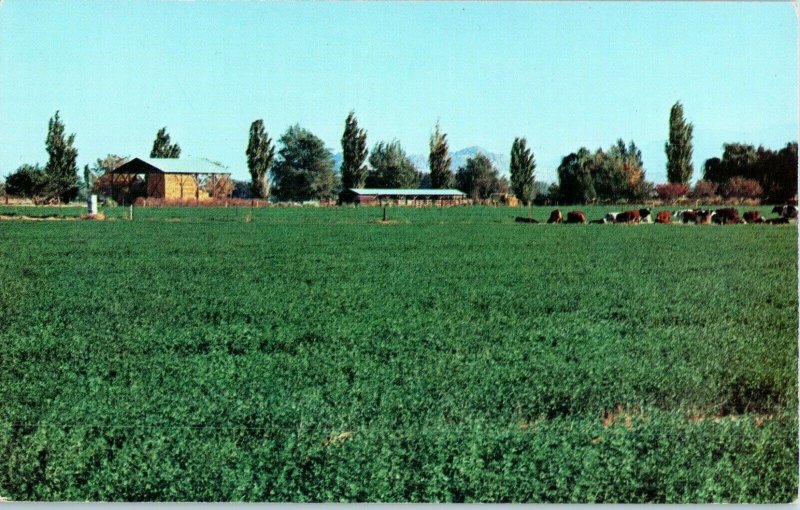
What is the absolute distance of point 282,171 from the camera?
38.7 ft

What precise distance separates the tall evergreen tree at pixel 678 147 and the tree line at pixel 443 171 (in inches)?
0.5

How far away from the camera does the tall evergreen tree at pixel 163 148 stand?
31.0ft

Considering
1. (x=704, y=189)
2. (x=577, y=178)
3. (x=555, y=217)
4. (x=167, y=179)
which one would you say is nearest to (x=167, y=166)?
(x=167, y=179)

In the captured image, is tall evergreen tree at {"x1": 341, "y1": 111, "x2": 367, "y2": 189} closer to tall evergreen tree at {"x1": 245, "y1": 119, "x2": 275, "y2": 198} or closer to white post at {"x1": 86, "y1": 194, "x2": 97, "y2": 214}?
tall evergreen tree at {"x1": 245, "y1": 119, "x2": 275, "y2": 198}

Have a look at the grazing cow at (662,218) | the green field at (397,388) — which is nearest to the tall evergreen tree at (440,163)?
the green field at (397,388)

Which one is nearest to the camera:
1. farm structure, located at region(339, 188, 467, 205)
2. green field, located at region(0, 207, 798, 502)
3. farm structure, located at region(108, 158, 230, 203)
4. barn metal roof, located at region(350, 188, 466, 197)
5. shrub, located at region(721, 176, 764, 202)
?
green field, located at region(0, 207, 798, 502)

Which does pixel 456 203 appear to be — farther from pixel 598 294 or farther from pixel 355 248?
pixel 355 248

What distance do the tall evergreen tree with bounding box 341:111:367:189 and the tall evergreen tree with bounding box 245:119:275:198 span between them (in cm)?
95

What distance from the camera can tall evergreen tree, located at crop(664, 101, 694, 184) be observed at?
9.27 meters

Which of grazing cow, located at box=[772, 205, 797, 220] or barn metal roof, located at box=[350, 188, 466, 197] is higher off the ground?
barn metal roof, located at box=[350, 188, 466, 197]

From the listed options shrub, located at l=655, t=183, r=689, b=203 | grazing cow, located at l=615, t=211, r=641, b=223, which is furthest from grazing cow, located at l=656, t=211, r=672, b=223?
shrub, located at l=655, t=183, r=689, b=203

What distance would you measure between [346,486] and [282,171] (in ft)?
21.0

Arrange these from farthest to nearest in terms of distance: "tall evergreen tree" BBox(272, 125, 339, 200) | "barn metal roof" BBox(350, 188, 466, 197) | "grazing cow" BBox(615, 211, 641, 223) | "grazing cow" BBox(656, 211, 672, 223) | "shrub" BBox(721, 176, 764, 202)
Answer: "grazing cow" BBox(615, 211, 641, 223) < "grazing cow" BBox(656, 211, 672, 223) < "barn metal roof" BBox(350, 188, 466, 197) < "shrub" BBox(721, 176, 764, 202) < "tall evergreen tree" BBox(272, 125, 339, 200)

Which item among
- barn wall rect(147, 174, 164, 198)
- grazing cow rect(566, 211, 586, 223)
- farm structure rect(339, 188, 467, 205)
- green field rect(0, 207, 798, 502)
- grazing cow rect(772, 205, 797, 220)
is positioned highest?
barn wall rect(147, 174, 164, 198)
